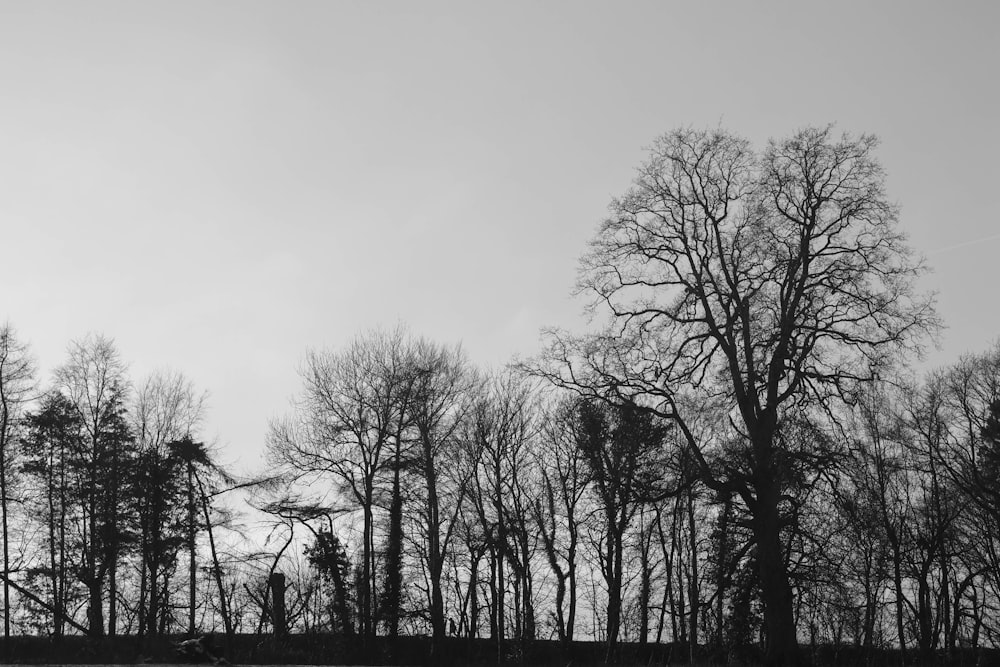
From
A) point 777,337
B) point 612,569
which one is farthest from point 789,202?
point 612,569

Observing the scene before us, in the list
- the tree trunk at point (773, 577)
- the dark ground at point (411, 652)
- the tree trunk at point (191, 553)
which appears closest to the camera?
the tree trunk at point (773, 577)

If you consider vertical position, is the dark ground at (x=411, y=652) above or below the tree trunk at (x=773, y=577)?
below

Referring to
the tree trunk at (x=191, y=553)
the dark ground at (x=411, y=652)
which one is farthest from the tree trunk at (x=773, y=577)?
the tree trunk at (x=191, y=553)

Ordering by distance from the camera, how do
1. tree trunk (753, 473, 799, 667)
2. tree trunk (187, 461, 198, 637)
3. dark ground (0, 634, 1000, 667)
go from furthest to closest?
tree trunk (187, 461, 198, 637) → dark ground (0, 634, 1000, 667) → tree trunk (753, 473, 799, 667)

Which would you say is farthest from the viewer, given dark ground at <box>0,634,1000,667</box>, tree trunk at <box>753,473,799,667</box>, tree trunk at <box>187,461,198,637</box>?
tree trunk at <box>187,461,198,637</box>

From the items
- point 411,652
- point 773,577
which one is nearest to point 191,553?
point 411,652

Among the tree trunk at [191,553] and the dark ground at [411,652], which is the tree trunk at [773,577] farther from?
the tree trunk at [191,553]

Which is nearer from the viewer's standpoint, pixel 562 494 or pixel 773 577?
pixel 773 577

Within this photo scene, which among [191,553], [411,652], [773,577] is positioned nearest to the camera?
[773,577]

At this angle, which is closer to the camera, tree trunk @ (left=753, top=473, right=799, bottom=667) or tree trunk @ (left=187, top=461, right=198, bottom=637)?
tree trunk @ (left=753, top=473, right=799, bottom=667)

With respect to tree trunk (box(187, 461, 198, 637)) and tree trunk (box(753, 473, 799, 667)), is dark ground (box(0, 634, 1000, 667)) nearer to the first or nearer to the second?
tree trunk (box(187, 461, 198, 637))

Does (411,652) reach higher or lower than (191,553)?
lower

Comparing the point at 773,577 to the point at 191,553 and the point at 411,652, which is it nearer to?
the point at 411,652

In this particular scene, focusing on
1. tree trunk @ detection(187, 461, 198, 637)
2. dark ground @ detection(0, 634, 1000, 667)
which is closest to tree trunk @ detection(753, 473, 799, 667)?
dark ground @ detection(0, 634, 1000, 667)
